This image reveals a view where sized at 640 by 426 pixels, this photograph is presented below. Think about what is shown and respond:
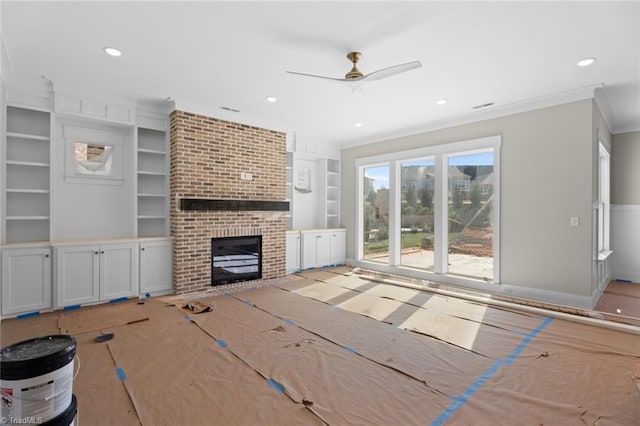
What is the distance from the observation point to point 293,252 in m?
6.50

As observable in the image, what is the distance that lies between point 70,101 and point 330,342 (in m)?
4.60

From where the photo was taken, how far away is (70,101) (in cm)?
421

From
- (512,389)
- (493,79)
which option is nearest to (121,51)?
(493,79)

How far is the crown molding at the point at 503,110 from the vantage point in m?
4.12

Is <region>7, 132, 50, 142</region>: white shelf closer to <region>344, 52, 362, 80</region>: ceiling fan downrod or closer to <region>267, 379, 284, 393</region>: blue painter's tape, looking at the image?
<region>344, 52, 362, 80</region>: ceiling fan downrod

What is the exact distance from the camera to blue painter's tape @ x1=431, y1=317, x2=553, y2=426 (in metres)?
2.03

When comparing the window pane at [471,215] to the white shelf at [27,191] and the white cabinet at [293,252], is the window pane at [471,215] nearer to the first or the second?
the white cabinet at [293,252]

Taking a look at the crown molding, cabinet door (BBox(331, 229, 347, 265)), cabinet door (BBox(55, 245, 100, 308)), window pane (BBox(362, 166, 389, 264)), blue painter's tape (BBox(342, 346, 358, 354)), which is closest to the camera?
blue painter's tape (BBox(342, 346, 358, 354))

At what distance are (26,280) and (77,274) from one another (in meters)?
0.49

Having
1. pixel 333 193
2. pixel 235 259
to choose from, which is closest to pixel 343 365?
pixel 235 259

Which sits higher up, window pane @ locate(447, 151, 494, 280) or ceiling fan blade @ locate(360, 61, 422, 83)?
ceiling fan blade @ locate(360, 61, 422, 83)

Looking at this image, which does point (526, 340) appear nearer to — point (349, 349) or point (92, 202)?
point (349, 349)

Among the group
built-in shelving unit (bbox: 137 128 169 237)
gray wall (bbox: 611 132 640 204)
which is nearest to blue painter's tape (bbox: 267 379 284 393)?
built-in shelving unit (bbox: 137 128 169 237)

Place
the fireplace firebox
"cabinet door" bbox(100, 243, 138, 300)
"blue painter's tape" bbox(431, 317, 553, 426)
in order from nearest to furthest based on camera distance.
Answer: "blue painter's tape" bbox(431, 317, 553, 426), "cabinet door" bbox(100, 243, 138, 300), the fireplace firebox
